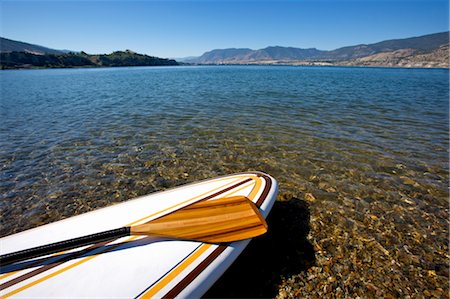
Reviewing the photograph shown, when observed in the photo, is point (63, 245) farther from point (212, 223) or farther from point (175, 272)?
point (212, 223)

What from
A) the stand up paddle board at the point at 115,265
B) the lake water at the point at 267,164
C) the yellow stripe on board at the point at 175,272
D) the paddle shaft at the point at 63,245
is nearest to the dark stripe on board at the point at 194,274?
the stand up paddle board at the point at 115,265

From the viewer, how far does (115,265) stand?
378 cm

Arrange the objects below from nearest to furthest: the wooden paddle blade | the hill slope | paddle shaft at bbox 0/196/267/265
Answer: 1. paddle shaft at bbox 0/196/267/265
2. the wooden paddle blade
3. the hill slope

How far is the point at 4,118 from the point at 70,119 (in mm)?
5604

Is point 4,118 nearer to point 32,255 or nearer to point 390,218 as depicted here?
point 32,255

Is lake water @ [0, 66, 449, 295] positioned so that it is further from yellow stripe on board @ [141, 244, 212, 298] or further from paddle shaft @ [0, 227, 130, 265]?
paddle shaft @ [0, 227, 130, 265]

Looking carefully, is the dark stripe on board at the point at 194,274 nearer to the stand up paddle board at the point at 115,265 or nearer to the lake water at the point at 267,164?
the stand up paddle board at the point at 115,265

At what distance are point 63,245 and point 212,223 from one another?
270cm

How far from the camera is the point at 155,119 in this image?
1689 centimetres

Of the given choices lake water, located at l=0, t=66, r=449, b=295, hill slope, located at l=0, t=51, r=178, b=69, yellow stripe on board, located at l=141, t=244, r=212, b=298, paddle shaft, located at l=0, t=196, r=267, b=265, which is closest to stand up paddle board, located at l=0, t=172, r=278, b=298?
yellow stripe on board, located at l=141, t=244, r=212, b=298

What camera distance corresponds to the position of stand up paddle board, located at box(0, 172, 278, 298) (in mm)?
3412


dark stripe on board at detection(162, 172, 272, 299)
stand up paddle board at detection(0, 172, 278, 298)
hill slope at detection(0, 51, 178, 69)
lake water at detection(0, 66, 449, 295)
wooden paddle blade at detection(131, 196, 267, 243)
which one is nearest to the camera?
stand up paddle board at detection(0, 172, 278, 298)

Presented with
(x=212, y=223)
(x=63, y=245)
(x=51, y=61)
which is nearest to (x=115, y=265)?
(x=63, y=245)

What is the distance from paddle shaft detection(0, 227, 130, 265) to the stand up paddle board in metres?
0.09
